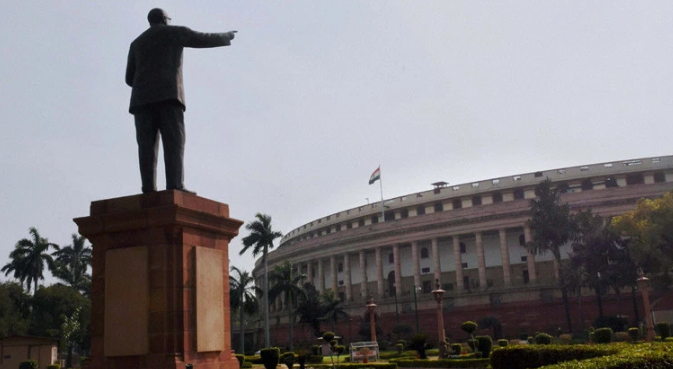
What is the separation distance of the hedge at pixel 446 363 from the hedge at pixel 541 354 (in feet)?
29.6

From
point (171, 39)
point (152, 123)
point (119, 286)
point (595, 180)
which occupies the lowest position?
point (119, 286)

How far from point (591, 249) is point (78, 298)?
4927 centimetres

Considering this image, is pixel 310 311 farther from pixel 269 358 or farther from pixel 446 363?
pixel 269 358

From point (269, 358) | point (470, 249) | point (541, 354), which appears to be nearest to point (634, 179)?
point (470, 249)

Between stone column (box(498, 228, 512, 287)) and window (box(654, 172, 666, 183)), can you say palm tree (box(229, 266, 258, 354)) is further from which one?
window (box(654, 172, 666, 183))

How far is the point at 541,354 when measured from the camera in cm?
1844

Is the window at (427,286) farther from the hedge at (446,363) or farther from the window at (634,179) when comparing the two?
the hedge at (446,363)

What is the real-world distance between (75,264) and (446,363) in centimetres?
6633

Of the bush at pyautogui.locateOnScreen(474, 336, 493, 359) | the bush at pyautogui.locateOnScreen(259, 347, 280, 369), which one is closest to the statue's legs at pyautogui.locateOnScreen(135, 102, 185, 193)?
the bush at pyautogui.locateOnScreen(259, 347, 280, 369)

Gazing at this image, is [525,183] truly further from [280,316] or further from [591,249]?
[280,316]

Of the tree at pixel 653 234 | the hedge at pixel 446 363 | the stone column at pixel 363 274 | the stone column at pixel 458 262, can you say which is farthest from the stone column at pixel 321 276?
the hedge at pixel 446 363

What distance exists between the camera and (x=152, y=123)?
11.8 metres

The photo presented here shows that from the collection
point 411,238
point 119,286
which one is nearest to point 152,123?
point 119,286

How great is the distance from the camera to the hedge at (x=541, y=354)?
1543 centimetres
